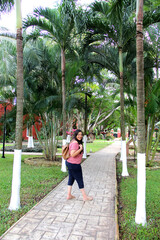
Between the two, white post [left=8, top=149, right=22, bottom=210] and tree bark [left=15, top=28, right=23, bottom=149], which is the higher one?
tree bark [left=15, top=28, right=23, bottom=149]

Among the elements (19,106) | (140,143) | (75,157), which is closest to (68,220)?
(75,157)

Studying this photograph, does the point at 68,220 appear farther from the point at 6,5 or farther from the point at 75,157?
the point at 6,5

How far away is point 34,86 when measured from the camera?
927 centimetres

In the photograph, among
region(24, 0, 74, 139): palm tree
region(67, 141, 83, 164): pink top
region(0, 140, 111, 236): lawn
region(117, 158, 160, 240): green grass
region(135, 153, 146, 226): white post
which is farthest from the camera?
region(24, 0, 74, 139): palm tree

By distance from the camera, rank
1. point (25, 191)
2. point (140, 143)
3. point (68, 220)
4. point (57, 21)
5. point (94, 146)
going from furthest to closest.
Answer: point (94, 146) < point (57, 21) < point (25, 191) < point (140, 143) < point (68, 220)

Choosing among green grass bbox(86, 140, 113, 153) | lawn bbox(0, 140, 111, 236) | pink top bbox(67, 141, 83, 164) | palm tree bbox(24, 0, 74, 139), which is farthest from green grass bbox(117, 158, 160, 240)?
green grass bbox(86, 140, 113, 153)

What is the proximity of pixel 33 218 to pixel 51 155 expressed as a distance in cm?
642

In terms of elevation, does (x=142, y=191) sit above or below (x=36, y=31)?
below

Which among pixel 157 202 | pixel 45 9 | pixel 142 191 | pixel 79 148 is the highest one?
pixel 45 9

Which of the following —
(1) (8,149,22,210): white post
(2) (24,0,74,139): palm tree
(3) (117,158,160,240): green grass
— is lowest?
(3) (117,158,160,240): green grass

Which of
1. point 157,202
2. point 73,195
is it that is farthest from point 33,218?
point 157,202

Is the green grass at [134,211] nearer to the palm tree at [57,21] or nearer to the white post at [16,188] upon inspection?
the white post at [16,188]

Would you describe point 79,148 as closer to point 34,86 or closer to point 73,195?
point 73,195

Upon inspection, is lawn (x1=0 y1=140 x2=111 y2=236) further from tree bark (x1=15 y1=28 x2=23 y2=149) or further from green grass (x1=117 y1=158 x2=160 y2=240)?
green grass (x1=117 y1=158 x2=160 y2=240)
